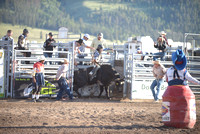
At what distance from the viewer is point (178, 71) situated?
758 centimetres

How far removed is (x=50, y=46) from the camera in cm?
1530

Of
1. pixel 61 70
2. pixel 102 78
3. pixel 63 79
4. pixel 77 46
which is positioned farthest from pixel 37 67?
pixel 102 78

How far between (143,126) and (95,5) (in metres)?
150

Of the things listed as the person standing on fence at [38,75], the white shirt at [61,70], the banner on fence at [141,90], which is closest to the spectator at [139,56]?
the banner on fence at [141,90]

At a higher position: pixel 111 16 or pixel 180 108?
pixel 111 16

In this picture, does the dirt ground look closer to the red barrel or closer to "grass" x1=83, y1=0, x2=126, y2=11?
the red barrel

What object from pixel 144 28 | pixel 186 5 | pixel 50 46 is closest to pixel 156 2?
pixel 186 5

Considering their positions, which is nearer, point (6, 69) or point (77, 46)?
point (6, 69)

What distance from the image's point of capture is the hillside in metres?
98.6

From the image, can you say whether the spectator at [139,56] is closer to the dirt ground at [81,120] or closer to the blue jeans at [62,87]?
the dirt ground at [81,120]

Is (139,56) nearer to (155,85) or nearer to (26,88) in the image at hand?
(155,85)

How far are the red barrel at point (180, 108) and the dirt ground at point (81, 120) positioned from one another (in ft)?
0.62

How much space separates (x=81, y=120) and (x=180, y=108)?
9.08 ft

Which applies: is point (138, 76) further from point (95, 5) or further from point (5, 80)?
point (95, 5)
